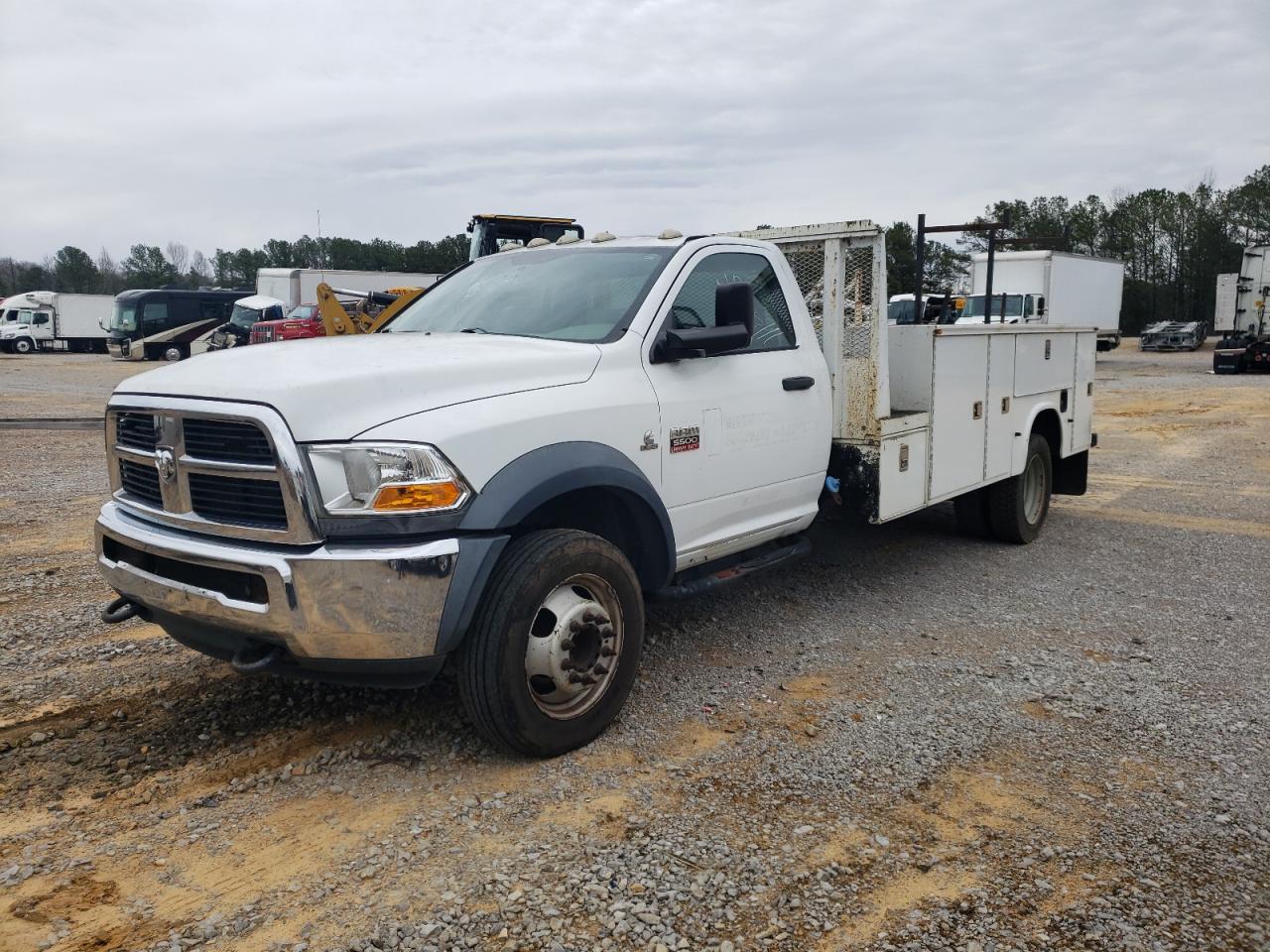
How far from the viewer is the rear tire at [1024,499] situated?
727 centimetres

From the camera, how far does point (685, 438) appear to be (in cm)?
436

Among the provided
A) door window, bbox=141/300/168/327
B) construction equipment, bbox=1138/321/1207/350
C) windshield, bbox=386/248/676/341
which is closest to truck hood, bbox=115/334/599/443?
windshield, bbox=386/248/676/341

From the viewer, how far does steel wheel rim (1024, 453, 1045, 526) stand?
7.42 meters

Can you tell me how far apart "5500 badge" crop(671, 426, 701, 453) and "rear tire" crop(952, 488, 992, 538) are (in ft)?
11.9

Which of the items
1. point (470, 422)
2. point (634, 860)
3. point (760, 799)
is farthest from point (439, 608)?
point (760, 799)

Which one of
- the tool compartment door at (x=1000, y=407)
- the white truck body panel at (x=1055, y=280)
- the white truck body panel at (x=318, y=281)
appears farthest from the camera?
the white truck body panel at (x=318, y=281)

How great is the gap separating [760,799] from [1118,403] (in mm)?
17636

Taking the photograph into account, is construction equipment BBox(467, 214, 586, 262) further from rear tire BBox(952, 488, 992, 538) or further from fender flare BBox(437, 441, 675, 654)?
fender flare BBox(437, 441, 675, 654)

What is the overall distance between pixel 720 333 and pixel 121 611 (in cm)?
270

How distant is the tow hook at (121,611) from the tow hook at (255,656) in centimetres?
71

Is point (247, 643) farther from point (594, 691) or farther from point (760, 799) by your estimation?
point (760, 799)

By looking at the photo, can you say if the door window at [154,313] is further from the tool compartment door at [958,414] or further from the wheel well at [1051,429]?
the tool compartment door at [958,414]

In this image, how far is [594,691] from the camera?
392 centimetres

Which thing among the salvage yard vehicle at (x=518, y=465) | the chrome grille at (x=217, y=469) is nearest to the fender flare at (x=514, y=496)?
the salvage yard vehicle at (x=518, y=465)
